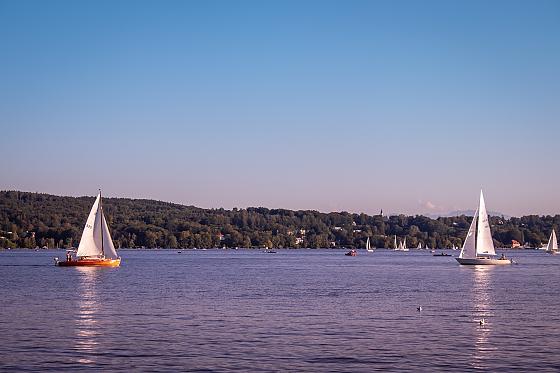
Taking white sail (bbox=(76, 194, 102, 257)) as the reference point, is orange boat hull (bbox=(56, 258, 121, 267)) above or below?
below

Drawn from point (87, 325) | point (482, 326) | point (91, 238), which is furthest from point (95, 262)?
point (482, 326)

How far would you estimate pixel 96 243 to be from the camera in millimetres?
125938

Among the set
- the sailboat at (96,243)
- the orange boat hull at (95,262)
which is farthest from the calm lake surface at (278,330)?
the orange boat hull at (95,262)

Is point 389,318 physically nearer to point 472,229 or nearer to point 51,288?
point 51,288

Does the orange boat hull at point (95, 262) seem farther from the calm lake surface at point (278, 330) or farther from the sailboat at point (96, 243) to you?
the calm lake surface at point (278, 330)

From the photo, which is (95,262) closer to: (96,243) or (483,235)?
(96,243)

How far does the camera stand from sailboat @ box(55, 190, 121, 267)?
12462cm

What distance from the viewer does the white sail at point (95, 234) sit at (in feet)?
408

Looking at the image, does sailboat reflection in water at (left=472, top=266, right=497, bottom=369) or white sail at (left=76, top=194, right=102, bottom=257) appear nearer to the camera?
sailboat reflection in water at (left=472, top=266, right=497, bottom=369)

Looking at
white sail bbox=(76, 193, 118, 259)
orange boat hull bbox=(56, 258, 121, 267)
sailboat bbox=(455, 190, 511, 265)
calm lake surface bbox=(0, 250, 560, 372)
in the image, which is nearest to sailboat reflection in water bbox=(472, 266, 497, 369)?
calm lake surface bbox=(0, 250, 560, 372)

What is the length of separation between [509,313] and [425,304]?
7.35 metres

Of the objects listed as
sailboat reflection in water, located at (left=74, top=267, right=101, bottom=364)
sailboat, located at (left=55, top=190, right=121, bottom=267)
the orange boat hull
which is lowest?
sailboat reflection in water, located at (left=74, top=267, right=101, bottom=364)

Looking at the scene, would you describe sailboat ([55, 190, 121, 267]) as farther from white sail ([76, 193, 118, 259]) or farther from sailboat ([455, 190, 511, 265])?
sailboat ([455, 190, 511, 265])

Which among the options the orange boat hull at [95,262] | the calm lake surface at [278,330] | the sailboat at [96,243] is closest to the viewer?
the calm lake surface at [278,330]
